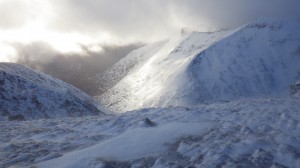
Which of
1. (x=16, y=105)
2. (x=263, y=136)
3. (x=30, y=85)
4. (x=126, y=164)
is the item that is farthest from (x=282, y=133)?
(x=30, y=85)

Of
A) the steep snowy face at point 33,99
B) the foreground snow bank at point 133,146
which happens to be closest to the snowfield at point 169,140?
the foreground snow bank at point 133,146

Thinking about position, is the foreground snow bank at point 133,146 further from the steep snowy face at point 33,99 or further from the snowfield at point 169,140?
the steep snowy face at point 33,99

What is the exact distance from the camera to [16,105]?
70875mm

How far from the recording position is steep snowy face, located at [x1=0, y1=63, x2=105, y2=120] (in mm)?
70031

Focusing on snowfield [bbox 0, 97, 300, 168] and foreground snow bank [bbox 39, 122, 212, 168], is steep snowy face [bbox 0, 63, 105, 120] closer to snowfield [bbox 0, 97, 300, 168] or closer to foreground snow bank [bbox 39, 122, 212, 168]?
snowfield [bbox 0, 97, 300, 168]

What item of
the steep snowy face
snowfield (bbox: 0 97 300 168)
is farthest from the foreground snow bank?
the steep snowy face

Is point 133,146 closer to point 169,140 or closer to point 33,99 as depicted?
point 169,140

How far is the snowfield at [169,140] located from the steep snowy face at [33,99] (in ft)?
166

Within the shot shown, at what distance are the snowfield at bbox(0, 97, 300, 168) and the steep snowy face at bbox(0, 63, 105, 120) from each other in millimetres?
50465

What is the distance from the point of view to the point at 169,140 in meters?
15.4

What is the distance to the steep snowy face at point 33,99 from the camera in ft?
230

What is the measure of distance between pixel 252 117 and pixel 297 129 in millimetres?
2520

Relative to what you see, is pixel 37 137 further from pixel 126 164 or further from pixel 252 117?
pixel 252 117

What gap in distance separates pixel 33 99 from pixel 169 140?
207 ft
